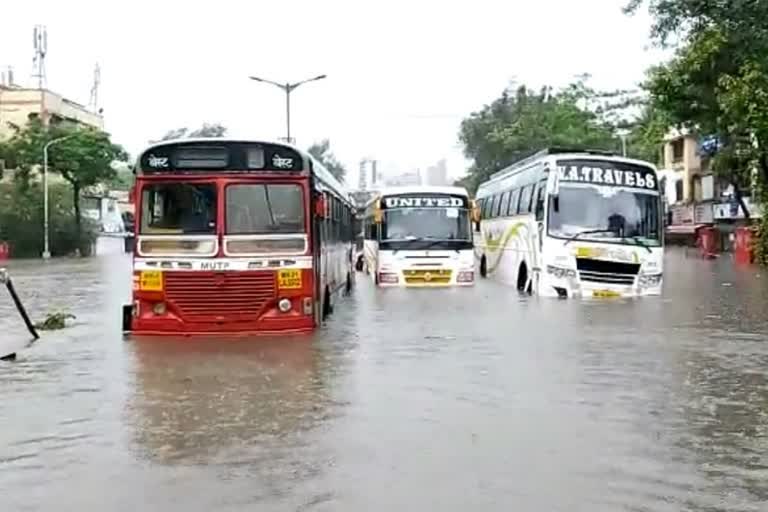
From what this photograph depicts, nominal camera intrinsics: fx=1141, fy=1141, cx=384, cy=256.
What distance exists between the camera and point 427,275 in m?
27.3

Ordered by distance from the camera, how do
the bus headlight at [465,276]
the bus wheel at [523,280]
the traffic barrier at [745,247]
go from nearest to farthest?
the bus wheel at [523,280] < the bus headlight at [465,276] < the traffic barrier at [745,247]

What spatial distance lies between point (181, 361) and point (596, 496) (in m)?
7.16

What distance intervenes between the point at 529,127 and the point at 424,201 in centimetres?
4043

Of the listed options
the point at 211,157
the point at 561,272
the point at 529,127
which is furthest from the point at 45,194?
the point at 211,157

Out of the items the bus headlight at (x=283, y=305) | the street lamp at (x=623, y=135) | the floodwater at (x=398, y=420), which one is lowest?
the floodwater at (x=398, y=420)

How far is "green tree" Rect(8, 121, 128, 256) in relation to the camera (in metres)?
59.1

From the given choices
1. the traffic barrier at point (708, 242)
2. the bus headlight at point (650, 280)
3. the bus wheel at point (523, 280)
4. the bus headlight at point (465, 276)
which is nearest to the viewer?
the bus headlight at point (650, 280)

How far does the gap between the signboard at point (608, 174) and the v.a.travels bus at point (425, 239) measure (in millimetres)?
5318

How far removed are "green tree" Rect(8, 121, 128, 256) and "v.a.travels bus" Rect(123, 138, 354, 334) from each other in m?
46.1

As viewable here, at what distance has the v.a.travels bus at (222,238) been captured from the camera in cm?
1459

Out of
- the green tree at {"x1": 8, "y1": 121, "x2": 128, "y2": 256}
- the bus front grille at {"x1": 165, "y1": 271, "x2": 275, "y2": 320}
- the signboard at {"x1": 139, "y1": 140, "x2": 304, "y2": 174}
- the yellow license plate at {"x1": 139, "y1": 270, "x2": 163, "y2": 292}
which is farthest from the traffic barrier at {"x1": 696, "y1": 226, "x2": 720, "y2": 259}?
the yellow license plate at {"x1": 139, "y1": 270, "x2": 163, "y2": 292}

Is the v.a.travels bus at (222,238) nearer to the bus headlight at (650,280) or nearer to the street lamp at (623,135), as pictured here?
the bus headlight at (650,280)

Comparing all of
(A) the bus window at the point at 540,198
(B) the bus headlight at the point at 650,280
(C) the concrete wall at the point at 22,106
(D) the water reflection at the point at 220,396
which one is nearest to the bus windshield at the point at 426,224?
(A) the bus window at the point at 540,198

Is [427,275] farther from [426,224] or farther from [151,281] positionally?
[151,281]
